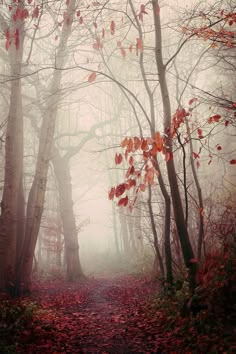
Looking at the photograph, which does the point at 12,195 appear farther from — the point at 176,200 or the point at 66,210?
the point at 66,210

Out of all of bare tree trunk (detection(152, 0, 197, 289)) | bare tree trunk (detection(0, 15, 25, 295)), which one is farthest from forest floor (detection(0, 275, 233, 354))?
bare tree trunk (detection(0, 15, 25, 295))

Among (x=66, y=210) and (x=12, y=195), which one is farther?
(x=66, y=210)

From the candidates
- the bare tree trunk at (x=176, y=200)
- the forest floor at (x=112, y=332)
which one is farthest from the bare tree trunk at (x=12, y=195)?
the bare tree trunk at (x=176, y=200)

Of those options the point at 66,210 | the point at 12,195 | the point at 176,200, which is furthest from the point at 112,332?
the point at 66,210

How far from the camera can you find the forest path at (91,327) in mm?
4613

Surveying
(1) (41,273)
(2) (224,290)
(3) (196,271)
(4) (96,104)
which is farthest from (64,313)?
(4) (96,104)

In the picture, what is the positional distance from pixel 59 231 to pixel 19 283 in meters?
9.49

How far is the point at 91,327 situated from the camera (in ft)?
19.0

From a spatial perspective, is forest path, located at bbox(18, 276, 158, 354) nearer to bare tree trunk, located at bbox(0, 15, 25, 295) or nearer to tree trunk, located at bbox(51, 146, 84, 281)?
bare tree trunk, located at bbox(0, 15, 25, 295)

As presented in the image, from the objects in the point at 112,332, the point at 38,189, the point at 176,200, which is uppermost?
the point at 38,189

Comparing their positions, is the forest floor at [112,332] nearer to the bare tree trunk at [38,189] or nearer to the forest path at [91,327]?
the forest path at [91,327]

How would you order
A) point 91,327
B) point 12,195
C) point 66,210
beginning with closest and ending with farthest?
point 91,327, point 12,195, point 66,210

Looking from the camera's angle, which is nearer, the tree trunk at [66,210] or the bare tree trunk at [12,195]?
the bare tree trunk at [12,195]

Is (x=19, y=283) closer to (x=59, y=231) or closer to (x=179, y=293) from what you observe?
(x=179, y=293)
